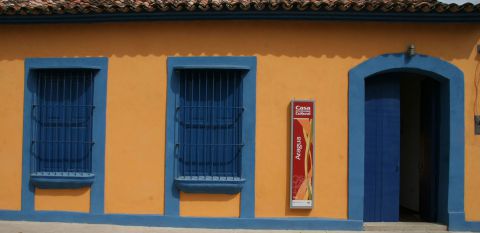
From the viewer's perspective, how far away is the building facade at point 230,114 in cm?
663

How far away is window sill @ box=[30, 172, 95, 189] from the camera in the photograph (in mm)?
6820

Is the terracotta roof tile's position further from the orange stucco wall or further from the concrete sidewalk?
the concrete sidewalk

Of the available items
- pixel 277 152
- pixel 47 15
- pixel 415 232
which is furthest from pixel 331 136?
pixel 47 15

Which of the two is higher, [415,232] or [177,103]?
[177,103]

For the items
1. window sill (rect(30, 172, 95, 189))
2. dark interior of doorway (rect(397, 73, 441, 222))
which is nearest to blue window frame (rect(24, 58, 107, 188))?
window sill (rect(30, 172, 95, 189))

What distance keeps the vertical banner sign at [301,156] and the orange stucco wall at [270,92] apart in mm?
125

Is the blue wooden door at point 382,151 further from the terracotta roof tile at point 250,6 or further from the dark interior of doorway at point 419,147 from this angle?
the terracotta roof tile at point 250,6

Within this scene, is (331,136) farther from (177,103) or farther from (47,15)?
(47,15)

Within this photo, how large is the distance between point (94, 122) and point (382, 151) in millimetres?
4610

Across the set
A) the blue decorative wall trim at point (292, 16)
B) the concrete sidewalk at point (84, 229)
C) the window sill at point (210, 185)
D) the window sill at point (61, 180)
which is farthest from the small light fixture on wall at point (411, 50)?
the window sill at point (61, 180)

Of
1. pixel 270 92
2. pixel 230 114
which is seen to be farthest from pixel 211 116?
pixel 270 92

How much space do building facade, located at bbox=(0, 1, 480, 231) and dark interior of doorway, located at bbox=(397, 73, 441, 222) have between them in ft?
0.24

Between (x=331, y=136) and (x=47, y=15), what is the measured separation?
480 cm

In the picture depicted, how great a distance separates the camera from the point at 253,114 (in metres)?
6.65
